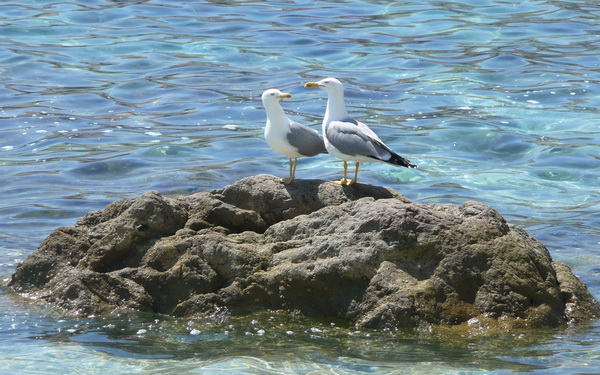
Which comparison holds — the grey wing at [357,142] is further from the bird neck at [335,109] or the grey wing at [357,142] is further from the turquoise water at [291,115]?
the turquoise water at [291,115]

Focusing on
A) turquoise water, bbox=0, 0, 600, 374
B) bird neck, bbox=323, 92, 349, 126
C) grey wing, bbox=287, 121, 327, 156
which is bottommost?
turquoise water, bbox=0, 0, 600, 374

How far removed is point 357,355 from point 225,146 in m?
6.60

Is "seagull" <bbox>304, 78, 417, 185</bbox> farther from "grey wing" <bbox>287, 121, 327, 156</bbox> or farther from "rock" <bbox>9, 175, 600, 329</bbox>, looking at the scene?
"rock" <bbox>9, 175, 600, 329</bbox>

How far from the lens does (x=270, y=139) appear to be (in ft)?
23.2

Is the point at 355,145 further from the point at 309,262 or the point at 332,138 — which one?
the point at 309,262

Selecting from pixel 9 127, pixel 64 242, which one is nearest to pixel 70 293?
pixel 64 242

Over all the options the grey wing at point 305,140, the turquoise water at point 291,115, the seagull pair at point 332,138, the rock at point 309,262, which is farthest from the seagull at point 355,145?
the turquoise water at point 291,115

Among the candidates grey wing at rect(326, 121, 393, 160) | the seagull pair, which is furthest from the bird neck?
grey wing at rect(326, 121, 393, 160)

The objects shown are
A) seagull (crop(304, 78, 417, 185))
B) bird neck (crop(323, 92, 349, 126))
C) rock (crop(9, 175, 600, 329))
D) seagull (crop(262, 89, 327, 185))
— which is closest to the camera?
rock (crop(9, 175, 600, 329))

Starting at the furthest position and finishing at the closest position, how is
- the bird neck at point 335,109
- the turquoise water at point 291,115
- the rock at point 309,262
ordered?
the bird neck at point 335,109 → the rock at point 309,262 → the turquoise water at point 291,115

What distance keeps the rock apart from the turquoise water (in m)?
0.16

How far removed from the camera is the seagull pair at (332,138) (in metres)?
6.72

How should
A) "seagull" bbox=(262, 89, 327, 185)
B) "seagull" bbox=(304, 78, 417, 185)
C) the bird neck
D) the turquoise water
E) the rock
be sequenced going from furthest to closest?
the bird neck < "seagull" bbox=(262, 89, 327, 185) < "seagull" bbox=(304, 78, 417, 185) < the rock < the turquoise water

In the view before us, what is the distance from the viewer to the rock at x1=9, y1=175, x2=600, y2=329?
5.97 m
